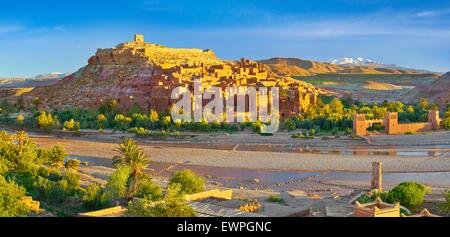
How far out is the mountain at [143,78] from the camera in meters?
44.1

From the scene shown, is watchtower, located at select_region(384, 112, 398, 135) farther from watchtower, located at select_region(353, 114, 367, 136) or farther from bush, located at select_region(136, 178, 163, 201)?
bush, located at select_region(136, 178, 163, 201)

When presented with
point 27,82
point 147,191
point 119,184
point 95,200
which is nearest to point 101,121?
point 119,184

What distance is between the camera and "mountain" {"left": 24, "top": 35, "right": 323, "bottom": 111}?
44.1m

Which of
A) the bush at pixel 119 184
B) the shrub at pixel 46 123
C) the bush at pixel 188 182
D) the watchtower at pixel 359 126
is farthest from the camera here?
the shrub at pixel 46 123

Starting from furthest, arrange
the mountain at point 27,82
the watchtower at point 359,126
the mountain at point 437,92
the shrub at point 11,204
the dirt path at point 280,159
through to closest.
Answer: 1. the mountain at point 27,82
2. the mountain at point 437,92
3. the watchtower at point 359,126
4. the dirt path at point 280,159
5. the shrub at point 11,204

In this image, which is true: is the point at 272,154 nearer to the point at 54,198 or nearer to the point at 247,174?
the point at 247,174

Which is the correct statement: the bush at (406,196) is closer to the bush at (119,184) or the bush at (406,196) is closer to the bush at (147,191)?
the bush at (147,191)

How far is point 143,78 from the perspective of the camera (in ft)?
156

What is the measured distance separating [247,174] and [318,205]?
8.00 m

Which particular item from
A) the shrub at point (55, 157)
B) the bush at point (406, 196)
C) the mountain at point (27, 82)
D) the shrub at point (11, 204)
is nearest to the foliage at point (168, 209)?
the shrub at point (11, 204)

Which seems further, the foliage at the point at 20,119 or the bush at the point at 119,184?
the foliage at the point at 20,119

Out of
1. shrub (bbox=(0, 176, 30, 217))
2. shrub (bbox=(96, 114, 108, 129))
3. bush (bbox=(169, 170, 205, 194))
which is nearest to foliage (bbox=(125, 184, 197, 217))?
shrub (bbox=(0, 176, 30, 217))

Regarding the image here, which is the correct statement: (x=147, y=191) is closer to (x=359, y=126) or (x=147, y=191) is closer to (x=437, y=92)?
(x=359, y=126)

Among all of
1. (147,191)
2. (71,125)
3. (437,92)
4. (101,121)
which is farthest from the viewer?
(437,92)
